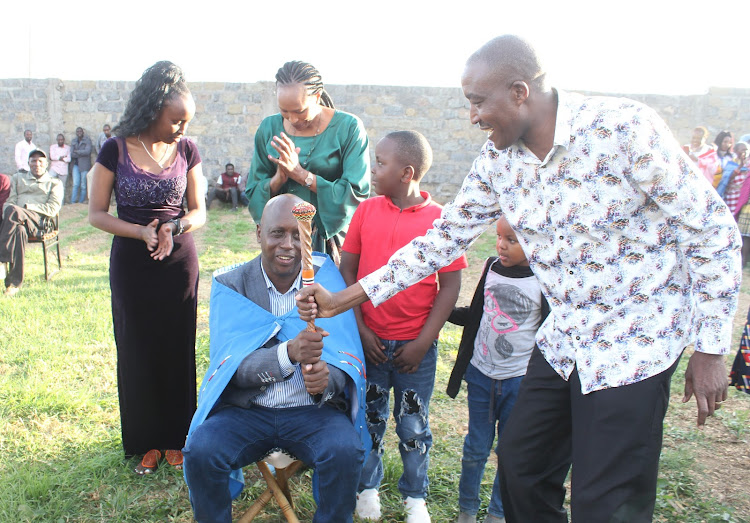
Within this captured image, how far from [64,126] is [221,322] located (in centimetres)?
1439

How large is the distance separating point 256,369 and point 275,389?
17 centimetres

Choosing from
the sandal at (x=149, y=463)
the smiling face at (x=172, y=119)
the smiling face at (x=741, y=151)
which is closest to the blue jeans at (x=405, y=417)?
the sandal at (x=149, y=463)

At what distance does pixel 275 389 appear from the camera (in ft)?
9.21

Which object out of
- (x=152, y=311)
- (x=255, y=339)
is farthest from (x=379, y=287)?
(x=152, y=311)

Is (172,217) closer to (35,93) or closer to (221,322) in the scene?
(221,322)

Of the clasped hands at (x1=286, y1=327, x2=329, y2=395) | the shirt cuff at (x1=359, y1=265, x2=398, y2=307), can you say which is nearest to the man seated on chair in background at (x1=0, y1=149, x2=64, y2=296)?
the clasped hands at (x1=286, y1=327, x2=329, y2=395)

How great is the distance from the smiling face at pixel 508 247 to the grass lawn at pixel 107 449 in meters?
1.30

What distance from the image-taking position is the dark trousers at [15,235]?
7598mm

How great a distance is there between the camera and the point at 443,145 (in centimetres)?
1400

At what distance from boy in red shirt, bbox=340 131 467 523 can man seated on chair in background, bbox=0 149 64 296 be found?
A: 599cm

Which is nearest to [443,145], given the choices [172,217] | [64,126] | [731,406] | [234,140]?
[234,140]

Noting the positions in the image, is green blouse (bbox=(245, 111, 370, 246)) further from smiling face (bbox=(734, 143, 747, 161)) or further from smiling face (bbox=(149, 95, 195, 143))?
smiling face (bbox=(734, 143, 747, 161))

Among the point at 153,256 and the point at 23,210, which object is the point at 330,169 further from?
the point at 23,210

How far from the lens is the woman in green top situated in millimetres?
3215
